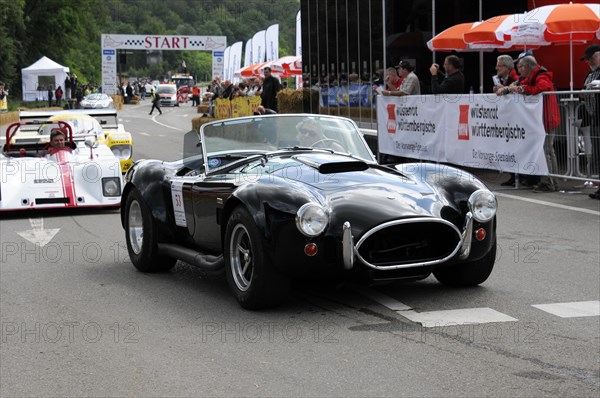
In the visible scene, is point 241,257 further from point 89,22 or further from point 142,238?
point 89,22

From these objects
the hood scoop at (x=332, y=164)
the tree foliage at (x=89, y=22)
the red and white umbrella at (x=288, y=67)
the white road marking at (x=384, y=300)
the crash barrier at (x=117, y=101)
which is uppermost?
the tree foliage at (x=89, y=22)

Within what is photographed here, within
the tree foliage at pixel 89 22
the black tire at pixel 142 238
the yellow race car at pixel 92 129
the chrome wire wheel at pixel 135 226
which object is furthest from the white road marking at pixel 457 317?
the tree foliage at pixel 89 22

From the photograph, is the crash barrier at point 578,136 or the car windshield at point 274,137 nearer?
the car windshield at point 274,137

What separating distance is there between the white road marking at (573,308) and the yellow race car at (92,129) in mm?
11900

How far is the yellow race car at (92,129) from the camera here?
1752 centimetres

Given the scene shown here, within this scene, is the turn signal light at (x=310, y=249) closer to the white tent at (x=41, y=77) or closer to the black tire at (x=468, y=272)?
the black tire at (x=468, y=272)

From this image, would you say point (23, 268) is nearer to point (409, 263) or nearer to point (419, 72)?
point (409, 263)

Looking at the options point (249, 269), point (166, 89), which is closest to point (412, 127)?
point (249, 269)

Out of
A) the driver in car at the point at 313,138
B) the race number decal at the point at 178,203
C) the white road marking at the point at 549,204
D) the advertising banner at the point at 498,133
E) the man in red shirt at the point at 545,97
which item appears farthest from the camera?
the advertising banner at the point at 498,133

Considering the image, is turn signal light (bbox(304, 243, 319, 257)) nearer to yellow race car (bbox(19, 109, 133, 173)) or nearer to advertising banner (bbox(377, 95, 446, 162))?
advertising banner (bbox(377, 95, 446, 162))

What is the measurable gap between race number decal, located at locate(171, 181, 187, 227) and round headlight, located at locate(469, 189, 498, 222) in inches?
88.7

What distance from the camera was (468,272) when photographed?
695 cm

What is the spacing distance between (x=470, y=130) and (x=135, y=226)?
755cm

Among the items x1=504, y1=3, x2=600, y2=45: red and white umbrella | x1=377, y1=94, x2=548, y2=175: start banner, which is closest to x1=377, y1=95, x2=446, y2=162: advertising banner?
x1=377, y1=94, x2=548, y2=175: start banner
